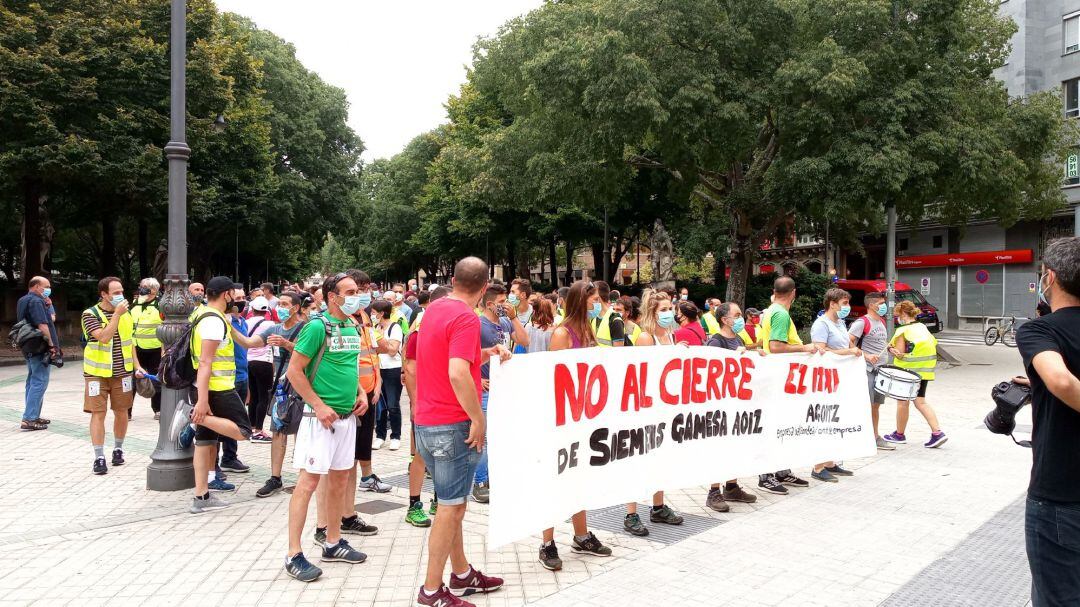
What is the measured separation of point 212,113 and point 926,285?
3588 cm

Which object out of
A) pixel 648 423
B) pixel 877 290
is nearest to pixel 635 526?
pixel 648 423

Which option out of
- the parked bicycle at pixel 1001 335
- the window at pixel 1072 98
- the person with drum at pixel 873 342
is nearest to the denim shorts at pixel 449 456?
the person with drum at pixel 873 342

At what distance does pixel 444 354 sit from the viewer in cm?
423

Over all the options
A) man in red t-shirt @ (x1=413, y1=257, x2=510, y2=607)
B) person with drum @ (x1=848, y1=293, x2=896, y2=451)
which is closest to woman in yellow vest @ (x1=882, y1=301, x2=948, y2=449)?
person with drum @ (x1=848, y1=293, x2=896, y2=451)

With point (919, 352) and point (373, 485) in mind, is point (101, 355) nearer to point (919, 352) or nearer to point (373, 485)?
point (373, 485)

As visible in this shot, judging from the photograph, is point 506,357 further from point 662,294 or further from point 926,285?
point 926,285

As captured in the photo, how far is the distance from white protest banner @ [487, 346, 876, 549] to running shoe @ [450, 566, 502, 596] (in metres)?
0.22

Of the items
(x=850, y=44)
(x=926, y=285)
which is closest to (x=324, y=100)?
(x=850, y=44)

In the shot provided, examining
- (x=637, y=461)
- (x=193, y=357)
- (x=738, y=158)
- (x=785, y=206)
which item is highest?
(x=738, y=158)

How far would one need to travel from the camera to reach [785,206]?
21.3m

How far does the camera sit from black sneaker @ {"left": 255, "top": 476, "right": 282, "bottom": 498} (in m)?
6.87

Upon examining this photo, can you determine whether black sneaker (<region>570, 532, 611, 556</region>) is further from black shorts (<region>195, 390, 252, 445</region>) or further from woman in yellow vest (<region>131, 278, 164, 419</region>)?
woman in yellow vest (<region>131, 278, 164, 419</region>)

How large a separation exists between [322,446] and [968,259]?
41.7 m

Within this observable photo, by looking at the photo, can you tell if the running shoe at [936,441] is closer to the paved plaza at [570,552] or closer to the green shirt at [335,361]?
the paved plaza at [570,552]
